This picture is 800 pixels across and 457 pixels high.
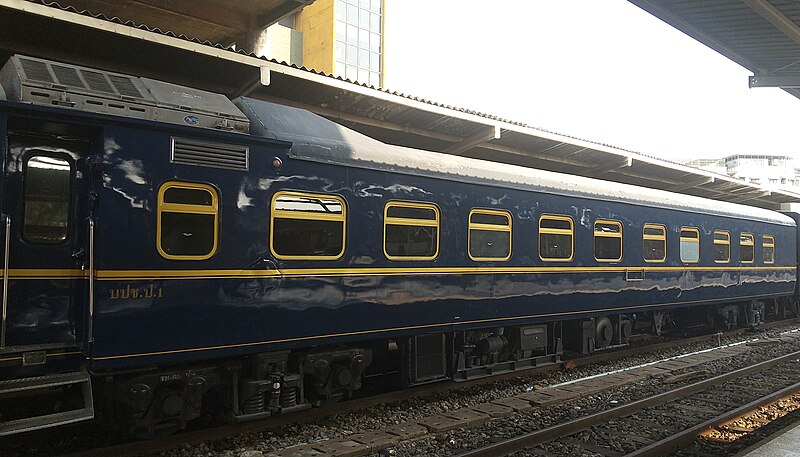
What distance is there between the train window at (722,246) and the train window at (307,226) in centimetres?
1088

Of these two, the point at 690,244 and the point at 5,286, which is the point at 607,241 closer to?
the point at 690,244

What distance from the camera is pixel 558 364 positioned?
34.9 feet

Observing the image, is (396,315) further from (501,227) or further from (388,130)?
(388,130)

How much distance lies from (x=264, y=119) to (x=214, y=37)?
943cm

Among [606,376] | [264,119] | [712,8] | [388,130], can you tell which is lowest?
[606,376]

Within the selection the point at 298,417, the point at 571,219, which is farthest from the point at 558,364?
the point at 298,417

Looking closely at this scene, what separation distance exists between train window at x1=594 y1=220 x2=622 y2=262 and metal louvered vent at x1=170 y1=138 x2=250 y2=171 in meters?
6.97

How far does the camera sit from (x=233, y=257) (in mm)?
6172

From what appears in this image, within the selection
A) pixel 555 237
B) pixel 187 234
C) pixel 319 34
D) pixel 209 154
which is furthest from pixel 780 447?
pixel 319 34

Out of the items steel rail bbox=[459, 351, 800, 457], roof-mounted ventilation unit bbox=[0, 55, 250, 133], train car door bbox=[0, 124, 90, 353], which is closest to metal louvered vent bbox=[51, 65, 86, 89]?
roof-mounted ventilation unit bbox=[0, 55, 250, 133]

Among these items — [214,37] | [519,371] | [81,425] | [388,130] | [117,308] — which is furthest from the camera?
[214,37]

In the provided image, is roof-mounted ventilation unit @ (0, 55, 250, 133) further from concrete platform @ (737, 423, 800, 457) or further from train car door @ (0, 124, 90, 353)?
concrete platform @ (737, 423, 800, 457)

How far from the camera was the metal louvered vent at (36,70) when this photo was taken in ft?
17.7

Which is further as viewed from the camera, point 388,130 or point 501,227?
point 388,130
